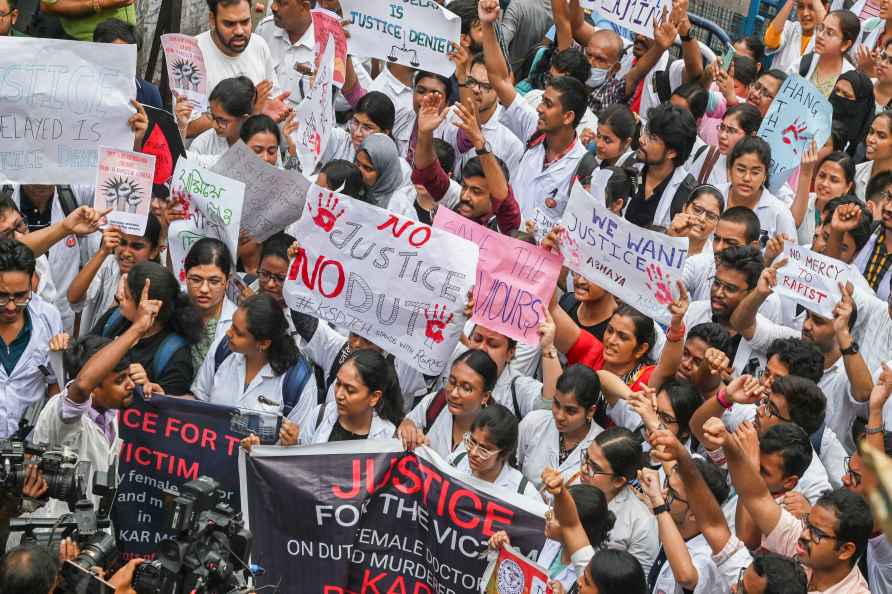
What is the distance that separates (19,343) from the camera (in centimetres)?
662

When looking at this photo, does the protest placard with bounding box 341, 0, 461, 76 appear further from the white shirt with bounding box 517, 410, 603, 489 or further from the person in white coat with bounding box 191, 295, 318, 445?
the white shirt with bounding box 517, 410, 603, 489

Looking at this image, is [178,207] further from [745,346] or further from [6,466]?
[745,346]

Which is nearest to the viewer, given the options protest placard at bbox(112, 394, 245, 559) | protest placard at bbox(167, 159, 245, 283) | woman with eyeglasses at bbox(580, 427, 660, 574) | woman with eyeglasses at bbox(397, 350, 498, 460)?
woman with eyeglasses at bbox(580, 427, 660, 574)

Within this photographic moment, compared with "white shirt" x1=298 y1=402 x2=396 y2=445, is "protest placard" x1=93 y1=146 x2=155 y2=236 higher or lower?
higher

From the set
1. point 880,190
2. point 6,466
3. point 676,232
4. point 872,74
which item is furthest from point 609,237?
point 872,74

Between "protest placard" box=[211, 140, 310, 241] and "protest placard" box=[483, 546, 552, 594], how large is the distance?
2.91 m

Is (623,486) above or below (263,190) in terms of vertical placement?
below

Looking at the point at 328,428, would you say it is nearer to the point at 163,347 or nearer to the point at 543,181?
the point at 163,347

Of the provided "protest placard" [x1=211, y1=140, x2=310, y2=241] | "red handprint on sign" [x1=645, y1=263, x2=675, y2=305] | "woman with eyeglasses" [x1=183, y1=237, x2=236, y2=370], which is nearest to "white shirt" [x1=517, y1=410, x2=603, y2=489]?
"red handprint on sign" [x1=645, y1=263, x2=675, y2=305]

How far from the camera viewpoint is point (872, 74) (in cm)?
1111

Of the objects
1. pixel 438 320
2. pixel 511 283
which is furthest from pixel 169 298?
pixel 511 283

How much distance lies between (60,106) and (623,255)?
3249 mm

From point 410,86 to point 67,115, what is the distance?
10.7 feet

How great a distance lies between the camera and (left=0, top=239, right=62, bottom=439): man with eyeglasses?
650cm
